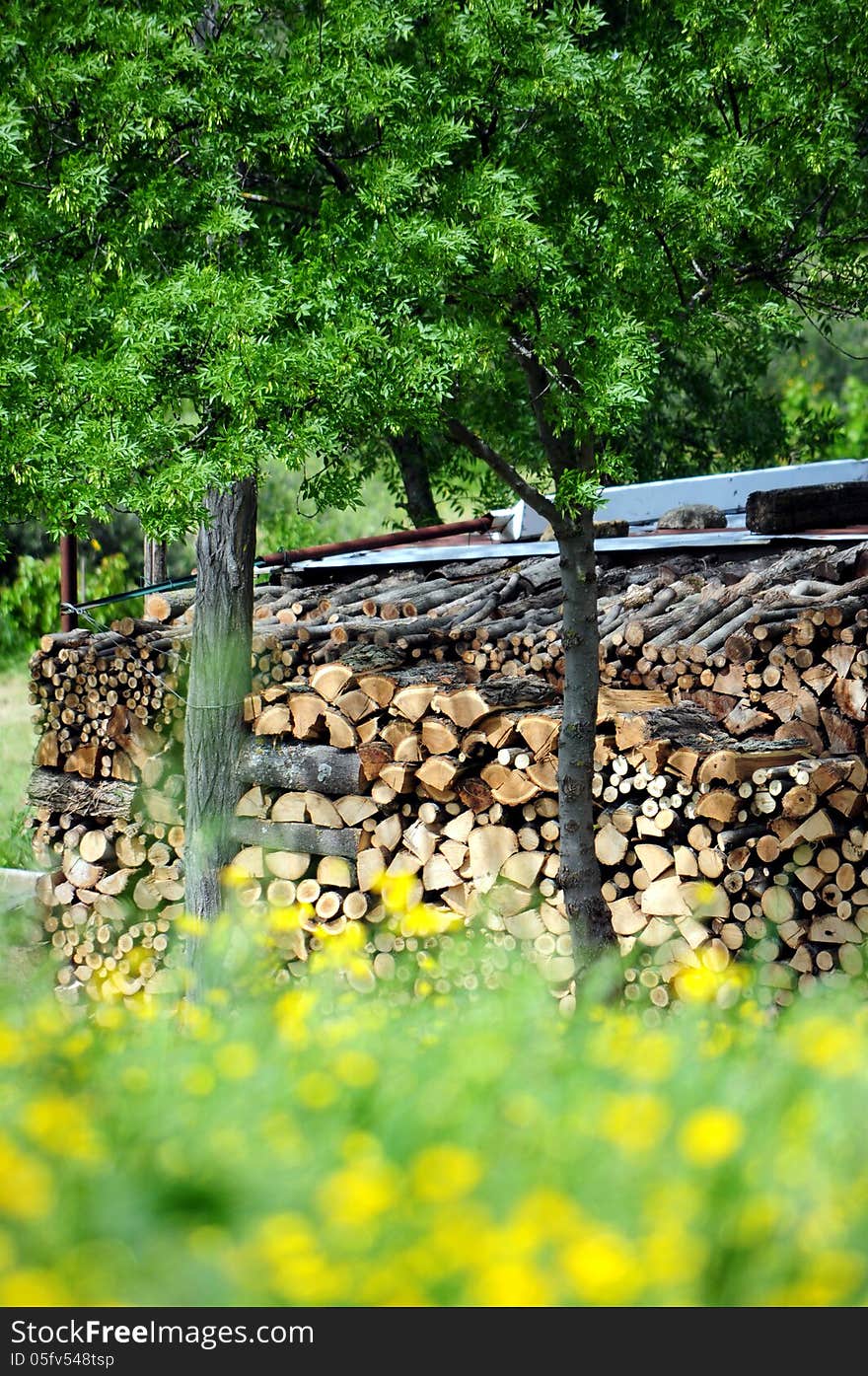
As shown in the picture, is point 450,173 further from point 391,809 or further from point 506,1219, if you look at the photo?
point 506,1219

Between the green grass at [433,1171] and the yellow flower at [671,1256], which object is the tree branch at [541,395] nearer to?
the green grass at [433,1171]

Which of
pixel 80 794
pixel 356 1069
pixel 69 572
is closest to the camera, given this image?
pixel 356 1069

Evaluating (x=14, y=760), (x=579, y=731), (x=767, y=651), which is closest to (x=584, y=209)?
→ (x=579, y=731)

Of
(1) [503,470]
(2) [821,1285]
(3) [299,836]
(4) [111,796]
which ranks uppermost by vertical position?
(1) [503,470]

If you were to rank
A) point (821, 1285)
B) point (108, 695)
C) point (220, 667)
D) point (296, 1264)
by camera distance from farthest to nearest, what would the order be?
point (108, 695) → point (220, 667) → point (821, 1285) → point (296, 1264)

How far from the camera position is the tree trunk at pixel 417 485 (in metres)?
13.1

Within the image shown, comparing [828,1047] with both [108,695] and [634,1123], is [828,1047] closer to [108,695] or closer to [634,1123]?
[634,1123]

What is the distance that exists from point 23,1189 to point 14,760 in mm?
12530

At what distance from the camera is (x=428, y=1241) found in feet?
5.41

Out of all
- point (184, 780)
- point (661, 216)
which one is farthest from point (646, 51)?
point (184, 780)

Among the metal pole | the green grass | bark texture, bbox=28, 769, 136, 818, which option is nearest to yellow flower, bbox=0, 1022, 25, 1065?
the green grass

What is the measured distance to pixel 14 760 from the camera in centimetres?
1360

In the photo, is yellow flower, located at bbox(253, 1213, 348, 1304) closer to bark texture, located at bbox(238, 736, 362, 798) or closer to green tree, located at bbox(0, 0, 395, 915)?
green tree, located at bbox(0, 0, 395, 915)

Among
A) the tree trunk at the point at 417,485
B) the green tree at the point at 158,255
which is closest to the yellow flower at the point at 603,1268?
the green tree at the point at 158,255
